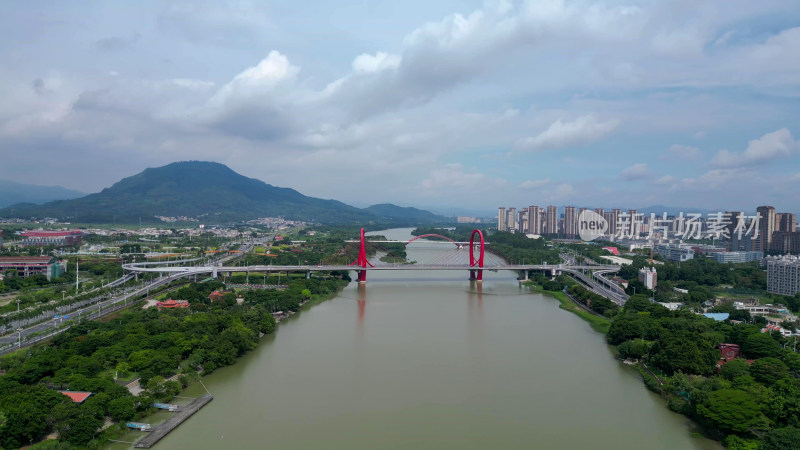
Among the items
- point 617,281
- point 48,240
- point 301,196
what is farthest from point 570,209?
point 301,196

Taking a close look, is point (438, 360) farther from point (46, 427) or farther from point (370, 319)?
point (46, 427)

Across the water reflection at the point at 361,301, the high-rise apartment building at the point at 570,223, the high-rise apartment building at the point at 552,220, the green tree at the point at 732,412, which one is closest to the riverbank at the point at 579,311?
the green tree at the point at 732,412

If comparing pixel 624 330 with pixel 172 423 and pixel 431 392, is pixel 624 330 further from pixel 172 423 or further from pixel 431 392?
pixel 172 423

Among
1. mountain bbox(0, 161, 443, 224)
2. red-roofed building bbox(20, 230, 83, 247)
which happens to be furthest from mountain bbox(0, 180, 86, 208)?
red-roofed building bbox(20, 230, 83, 247)

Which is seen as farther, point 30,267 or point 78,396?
point 30,267

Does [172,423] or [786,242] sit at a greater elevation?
[786,242]

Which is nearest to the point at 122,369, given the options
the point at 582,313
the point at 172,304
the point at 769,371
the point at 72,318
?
the point at 72,318

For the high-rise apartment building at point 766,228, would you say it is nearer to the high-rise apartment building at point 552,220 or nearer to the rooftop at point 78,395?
the high-rise apartment building at point 552,220
